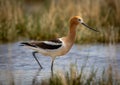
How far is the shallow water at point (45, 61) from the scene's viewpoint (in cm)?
1040

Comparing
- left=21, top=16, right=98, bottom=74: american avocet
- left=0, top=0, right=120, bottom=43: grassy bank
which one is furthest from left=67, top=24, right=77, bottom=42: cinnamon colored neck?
left=0, top=0, right=120, bottom=43: grassy bank

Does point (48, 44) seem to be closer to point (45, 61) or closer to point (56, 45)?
point (56, 45)

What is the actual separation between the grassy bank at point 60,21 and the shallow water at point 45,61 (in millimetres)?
501

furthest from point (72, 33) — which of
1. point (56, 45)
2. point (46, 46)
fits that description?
point (46, 46)

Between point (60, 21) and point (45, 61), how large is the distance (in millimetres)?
3403

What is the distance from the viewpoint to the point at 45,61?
495 inches

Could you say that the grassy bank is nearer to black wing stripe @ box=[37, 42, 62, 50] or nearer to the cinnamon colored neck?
the cinnamon colored neck

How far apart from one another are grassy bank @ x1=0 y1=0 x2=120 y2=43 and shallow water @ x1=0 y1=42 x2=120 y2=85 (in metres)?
0.50

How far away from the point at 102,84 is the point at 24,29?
6.78 metres

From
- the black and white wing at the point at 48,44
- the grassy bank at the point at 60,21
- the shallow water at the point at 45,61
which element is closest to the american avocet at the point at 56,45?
the black and white wing at the point at 48,44

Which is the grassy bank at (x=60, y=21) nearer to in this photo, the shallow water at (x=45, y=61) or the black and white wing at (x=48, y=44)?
the shallow water at (x=45, y=61)

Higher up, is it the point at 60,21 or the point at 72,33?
the point at 72,33

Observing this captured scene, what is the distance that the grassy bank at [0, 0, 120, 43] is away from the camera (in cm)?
1477

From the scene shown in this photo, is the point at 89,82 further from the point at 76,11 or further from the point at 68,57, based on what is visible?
the point at 76,11
